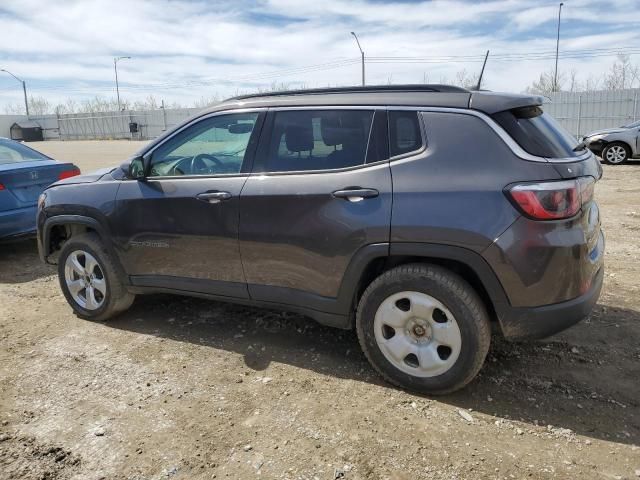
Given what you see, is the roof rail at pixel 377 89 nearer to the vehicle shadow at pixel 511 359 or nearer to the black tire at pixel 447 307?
the black tire at pixel 447 307

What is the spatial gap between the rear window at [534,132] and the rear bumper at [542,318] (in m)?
0.84

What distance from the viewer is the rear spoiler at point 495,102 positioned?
9.78 feet

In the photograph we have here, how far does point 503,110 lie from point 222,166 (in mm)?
1951

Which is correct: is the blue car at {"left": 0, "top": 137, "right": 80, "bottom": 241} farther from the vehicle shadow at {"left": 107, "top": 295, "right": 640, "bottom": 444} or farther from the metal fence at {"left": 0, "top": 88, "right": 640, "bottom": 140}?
the metal fence at {"left": 0, "top": 88, "right": 640, "bottom": 140}

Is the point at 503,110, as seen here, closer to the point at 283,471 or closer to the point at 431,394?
the point at 431,394

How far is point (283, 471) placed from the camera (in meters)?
2.60

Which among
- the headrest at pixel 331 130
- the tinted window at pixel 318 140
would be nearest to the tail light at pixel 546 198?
the tinted window at pixel 318 140

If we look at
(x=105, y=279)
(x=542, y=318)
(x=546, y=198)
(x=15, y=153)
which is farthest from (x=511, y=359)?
(x=15, y=153)

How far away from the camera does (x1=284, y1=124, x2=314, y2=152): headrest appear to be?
3.50 meters

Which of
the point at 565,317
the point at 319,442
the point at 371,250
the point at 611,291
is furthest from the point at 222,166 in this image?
the point at 611,291

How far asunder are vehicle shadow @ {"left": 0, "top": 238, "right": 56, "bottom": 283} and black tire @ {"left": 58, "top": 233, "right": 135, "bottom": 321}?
169 cm

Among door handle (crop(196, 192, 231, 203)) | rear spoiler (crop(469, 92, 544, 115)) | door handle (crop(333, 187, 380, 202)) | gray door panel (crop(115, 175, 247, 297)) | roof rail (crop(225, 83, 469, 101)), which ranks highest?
roof rail (crop(225, 83, 469, 101))

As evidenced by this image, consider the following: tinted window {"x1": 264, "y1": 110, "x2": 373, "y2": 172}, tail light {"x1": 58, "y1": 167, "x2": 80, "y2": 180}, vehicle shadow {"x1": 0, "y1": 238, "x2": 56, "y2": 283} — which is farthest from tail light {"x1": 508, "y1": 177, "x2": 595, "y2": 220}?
tail light {"x1": 58, "y1": 167, "x2": 80, "y2": 180}

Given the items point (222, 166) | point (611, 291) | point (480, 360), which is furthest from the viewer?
point (611, 291)
